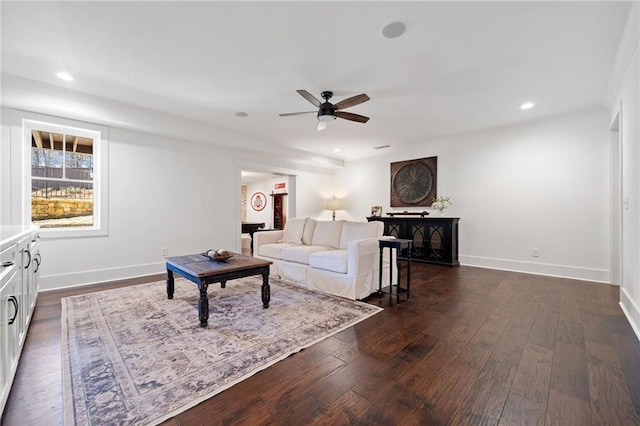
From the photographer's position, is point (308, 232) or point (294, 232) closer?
point (308, 232)

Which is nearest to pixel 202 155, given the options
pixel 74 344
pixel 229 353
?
pixel 74 344

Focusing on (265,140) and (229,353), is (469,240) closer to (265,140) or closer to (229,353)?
(265,140)

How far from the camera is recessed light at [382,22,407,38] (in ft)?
7.48

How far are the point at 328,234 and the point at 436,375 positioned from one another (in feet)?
8.77

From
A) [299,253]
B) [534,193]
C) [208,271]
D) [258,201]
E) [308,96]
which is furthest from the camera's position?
[258,201]

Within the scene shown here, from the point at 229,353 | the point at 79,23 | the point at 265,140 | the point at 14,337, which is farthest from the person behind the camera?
the point at 265,140

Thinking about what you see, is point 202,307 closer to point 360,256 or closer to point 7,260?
point 7,260

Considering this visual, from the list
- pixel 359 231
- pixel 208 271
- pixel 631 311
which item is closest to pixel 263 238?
pixel 359 231

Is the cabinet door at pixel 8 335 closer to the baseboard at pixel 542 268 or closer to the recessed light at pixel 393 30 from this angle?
the recessed light at pixel 393 30

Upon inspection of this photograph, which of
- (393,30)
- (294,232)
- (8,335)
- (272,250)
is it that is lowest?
(8,335)

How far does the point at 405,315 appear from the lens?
8.96 ft

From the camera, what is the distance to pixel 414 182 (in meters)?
6.10

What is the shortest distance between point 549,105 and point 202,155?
5.60 meters

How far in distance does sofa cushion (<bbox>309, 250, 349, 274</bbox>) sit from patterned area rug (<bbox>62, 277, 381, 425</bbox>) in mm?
350
